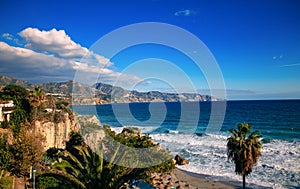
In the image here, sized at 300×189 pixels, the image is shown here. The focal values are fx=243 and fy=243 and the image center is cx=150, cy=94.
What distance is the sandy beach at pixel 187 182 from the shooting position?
771 inches

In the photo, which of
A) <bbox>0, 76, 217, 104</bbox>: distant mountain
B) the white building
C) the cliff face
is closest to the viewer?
the white building

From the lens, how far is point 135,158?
17000 millimetres

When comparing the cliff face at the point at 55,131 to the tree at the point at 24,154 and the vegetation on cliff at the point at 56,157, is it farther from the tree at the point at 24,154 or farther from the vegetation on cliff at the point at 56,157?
the tree at the point at 24,154

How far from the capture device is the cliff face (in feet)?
77.3

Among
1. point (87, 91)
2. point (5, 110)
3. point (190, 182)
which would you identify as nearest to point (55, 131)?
point (5, 110)

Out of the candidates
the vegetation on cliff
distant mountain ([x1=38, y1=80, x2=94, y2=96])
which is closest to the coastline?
the vegetation on cliff

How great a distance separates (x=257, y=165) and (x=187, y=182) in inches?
384

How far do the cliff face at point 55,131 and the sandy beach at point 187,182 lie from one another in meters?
10.7

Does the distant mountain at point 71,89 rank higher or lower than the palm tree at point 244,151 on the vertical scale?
higher

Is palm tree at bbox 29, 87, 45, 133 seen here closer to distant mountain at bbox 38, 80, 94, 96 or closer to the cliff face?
the cliff face

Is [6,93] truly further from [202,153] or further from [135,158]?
[202,153]

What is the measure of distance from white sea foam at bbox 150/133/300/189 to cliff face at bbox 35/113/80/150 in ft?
44.8

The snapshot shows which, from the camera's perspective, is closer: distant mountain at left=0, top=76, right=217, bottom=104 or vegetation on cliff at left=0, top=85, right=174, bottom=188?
vegetation on cliff at left=0, top=85, right=174, bottom=188

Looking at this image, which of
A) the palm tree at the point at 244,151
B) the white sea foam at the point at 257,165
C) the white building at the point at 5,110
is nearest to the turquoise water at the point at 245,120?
the white sea foam at the point at 257,165
